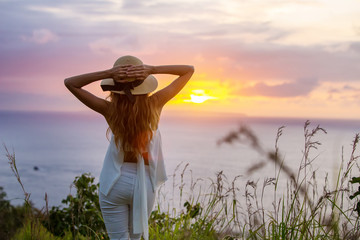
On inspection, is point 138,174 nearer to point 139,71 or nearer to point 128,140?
point 128,140

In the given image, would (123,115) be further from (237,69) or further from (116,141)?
(237,69)

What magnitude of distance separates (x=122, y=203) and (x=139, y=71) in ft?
3.24

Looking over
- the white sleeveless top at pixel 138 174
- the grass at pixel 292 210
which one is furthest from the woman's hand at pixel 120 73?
the grass at pixel 292 210

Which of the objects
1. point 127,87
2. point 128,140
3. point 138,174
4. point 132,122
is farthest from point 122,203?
point 127,87

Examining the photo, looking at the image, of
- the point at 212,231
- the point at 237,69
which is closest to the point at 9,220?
the point at 212,231

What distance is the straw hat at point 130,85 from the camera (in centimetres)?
290

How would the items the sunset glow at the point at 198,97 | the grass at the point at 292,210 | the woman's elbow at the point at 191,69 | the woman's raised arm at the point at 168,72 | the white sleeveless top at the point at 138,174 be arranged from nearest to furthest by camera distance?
the grass at the point at 292,210, the white sleeveless top at the point at 138,174, the woman's raised arm at the point at 168,72, the woman's elbow at the point at 191,69, the sunset glow at the point at 198,97

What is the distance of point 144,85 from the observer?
2963 millimetres

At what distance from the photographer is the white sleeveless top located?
9.29 ft

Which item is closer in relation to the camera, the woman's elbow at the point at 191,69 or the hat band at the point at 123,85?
the hat band at the point at 123,85

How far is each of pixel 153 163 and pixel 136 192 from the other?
0.85 ft

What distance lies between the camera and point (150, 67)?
3029 millimetres

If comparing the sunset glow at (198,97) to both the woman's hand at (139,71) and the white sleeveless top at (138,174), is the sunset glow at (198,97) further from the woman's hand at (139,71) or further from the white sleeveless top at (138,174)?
the white sleeveless top at (138,174)

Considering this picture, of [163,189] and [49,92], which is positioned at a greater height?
[49,92]
